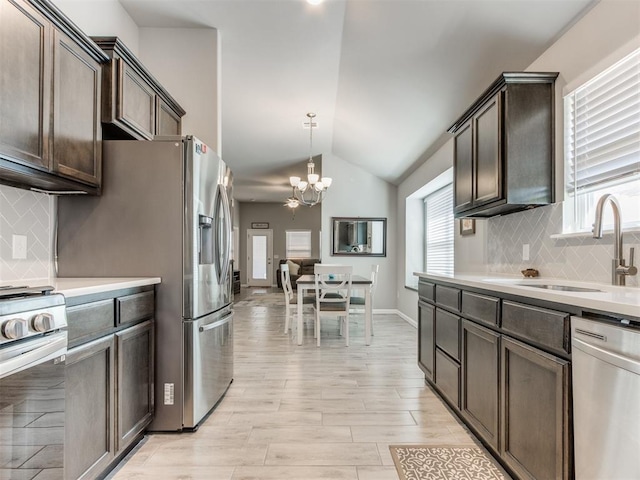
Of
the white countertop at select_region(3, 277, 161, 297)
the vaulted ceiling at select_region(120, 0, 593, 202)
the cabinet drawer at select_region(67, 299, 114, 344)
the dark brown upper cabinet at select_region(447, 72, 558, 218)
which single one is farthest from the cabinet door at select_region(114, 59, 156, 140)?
the dark brown upper cabinet at select_region(447, 72, 558, 218)

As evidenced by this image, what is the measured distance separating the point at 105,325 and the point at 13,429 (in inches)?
23.8

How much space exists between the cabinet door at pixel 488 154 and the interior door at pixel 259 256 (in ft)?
34.6

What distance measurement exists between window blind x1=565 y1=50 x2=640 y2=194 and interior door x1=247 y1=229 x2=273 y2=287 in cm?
1110

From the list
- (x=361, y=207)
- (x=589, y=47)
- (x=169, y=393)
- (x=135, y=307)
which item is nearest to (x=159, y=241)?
(x=135, y=307)

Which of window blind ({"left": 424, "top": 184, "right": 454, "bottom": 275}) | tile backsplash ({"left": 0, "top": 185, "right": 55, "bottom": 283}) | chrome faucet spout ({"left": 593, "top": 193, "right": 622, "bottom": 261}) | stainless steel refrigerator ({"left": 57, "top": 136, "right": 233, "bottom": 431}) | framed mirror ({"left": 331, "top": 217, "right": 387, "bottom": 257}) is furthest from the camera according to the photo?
framed mirror ({"left": 331, "top": 217, "right": 387, "bottom": 257})

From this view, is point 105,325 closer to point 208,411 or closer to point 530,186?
point 208,411

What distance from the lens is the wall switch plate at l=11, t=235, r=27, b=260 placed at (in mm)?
1853

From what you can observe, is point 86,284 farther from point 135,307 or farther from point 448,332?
point 448,332

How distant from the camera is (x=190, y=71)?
3221 mm

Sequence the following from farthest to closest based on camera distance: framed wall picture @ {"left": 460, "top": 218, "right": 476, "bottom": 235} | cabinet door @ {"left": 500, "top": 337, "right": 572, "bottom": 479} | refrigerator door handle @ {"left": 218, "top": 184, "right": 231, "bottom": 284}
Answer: framed wall picture @ {"left": 460, "top": 218, "right": 476, "bottom": 235}, refrigerator door handle @ {"left": 218, "top": 184, "right": 231, "bottom": 284}, cabinet door @ {"left": 500, "top": 337, "right": 572, "bottom": 479}

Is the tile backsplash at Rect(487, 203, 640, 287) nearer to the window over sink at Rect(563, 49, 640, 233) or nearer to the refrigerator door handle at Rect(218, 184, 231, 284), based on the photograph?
the window over sink at Rect(563, 49, 640, 233)

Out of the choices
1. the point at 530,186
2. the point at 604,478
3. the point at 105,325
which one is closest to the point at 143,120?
the point at 105,325

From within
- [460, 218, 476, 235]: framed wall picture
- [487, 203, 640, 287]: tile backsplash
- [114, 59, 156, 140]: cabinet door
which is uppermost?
[114, 59, 156, 140]: cabinet door

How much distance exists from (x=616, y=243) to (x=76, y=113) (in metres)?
2.74
